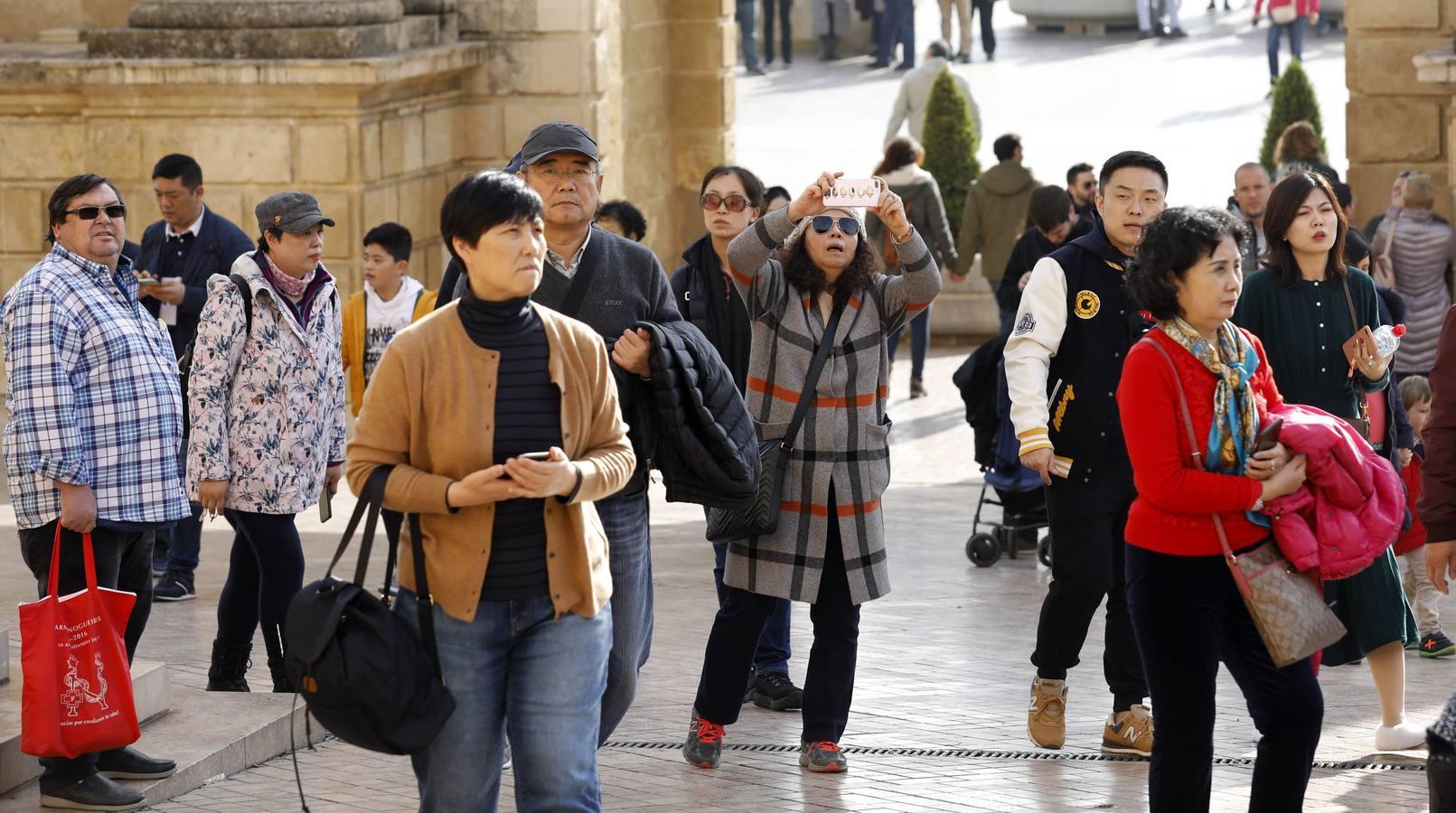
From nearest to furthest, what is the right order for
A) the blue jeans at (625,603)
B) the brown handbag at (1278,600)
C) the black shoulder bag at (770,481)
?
the brown handbag at (1278,600)
the blue jeans at (625,603)
the black shoulder bag at (770,481)

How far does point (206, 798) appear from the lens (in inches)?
255

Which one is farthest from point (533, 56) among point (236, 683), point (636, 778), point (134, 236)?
point (636, 778)

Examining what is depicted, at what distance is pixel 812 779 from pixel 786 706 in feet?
3.13

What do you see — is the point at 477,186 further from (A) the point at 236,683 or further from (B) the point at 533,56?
(B) the point at 533,56

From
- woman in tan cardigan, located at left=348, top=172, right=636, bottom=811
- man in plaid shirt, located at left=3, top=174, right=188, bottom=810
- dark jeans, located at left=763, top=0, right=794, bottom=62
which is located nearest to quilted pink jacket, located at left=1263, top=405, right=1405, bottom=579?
woman in tan cardigan, located at left=348, top=172, right=636, bottom=811

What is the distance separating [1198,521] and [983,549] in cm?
493

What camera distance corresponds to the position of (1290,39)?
102ft

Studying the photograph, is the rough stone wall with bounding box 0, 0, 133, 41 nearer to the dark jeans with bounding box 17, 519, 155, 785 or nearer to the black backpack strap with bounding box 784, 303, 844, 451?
the dark jeans with bounding box 17, 519, 155, 785

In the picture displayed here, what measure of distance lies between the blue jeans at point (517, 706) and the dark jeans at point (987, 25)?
29.7m

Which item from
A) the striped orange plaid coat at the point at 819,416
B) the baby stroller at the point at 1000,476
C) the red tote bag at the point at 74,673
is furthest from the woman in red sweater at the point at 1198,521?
the baby stroller at the point at 1000,476

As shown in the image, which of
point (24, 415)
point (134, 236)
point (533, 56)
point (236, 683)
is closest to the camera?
point (24, 415)

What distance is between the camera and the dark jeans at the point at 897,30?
32.6 metres

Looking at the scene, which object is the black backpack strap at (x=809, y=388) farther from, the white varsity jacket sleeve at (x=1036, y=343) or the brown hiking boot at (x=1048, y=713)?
the brown hiking boot at (x=1048, y=713)

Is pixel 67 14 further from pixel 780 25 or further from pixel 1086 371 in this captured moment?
pixel 780 25
